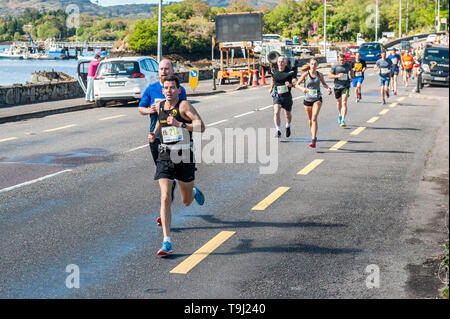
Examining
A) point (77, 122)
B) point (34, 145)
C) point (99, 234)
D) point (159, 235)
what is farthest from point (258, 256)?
point (77, 122)

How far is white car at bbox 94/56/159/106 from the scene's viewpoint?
24.3 metres

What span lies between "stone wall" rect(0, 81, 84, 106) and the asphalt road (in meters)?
9.96

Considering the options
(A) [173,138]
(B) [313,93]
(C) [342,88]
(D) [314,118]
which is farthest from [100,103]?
(A) [173,138]

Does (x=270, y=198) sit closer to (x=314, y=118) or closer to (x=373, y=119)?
(x=314, y=118)

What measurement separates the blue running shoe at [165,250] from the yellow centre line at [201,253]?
8.6 inches

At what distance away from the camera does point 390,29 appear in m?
161

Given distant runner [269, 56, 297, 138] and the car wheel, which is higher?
distant runner [269, 56, 297, 138]

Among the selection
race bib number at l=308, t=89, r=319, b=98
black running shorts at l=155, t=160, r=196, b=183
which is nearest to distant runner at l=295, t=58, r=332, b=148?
race bib number at l=308, t=89, r=319, b=98

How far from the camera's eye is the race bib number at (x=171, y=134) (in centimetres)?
707

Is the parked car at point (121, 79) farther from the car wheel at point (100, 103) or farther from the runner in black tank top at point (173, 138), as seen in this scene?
the runner in black tank top at point (173, 138)

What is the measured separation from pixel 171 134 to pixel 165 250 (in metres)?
1.19

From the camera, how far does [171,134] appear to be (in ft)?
23.2

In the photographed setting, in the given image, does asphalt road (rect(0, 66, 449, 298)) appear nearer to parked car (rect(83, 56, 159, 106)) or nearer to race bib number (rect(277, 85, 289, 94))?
race bib number (rect(277, 85, 289, 94))
